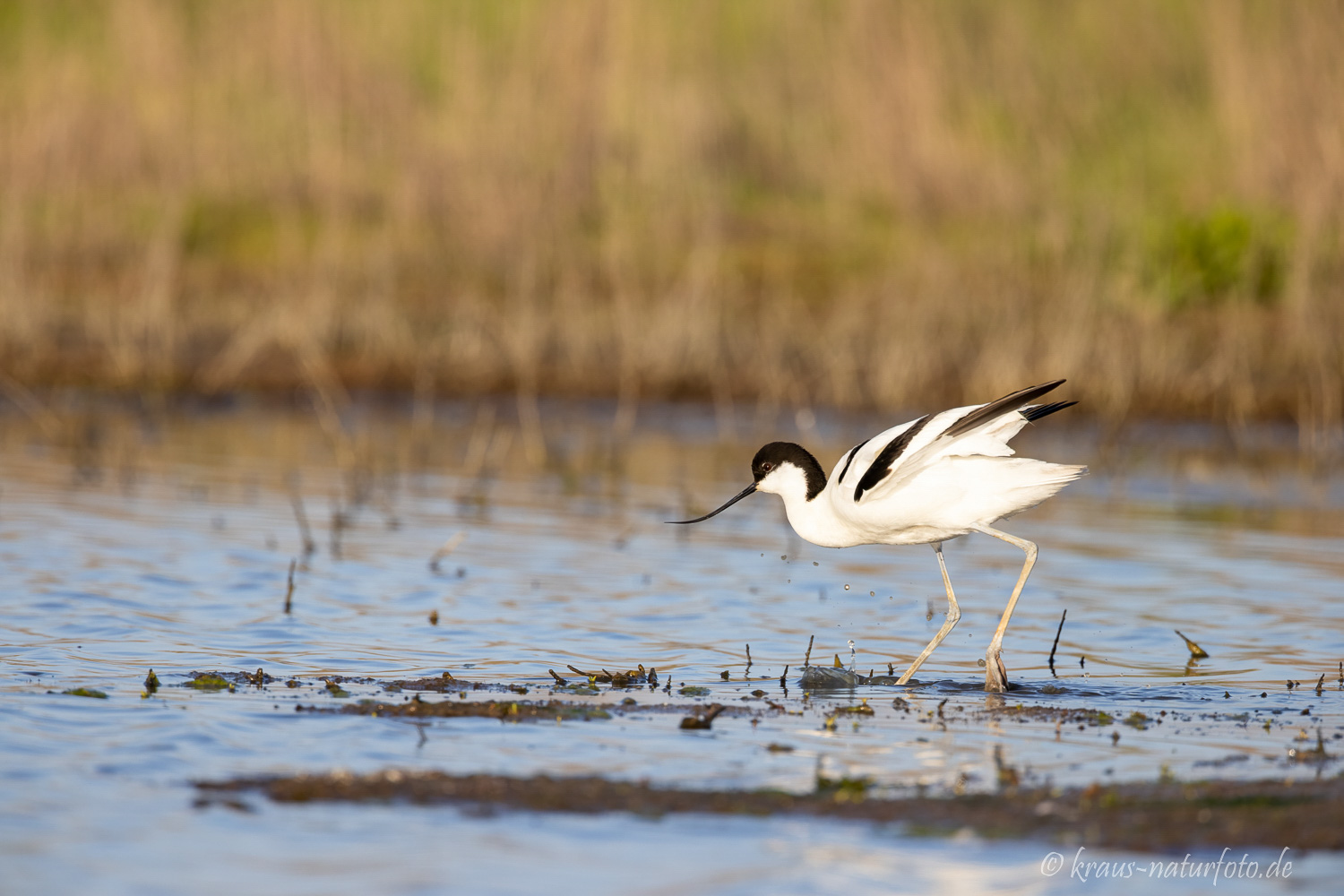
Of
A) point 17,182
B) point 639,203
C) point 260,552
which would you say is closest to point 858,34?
point 639,203

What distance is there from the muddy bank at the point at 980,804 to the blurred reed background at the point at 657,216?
8443 mm

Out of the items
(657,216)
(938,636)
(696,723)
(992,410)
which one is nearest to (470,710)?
(696,723)

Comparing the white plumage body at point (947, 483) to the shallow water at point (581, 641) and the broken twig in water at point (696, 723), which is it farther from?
the broken twig in water at point (696, 723)

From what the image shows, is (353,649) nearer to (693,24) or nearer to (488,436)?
(488,436)

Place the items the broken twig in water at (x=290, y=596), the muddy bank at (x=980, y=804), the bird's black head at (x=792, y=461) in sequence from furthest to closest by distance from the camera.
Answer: the broken twig in water at (x=290, y=596), the bird's black head at (x=792, y=461), the muddy bank at (x=980, y=804)

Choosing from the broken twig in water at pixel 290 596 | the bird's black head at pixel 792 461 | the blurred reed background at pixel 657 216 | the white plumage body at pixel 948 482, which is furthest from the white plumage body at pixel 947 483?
the blurred reed background at pixel 657 216

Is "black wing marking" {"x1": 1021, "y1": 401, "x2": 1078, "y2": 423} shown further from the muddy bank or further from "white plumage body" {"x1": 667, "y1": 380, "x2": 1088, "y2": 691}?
the muddy bank

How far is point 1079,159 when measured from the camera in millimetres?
16453

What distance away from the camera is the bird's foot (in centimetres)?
564

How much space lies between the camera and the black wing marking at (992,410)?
5.55 m

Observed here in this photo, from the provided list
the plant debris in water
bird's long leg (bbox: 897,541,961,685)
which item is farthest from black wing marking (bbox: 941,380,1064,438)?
the plant debris in water

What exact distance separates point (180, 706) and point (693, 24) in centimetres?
1445

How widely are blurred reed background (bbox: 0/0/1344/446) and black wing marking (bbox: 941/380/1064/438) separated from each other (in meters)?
6.90

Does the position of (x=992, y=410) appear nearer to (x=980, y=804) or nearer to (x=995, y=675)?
(x=995, y=675)
